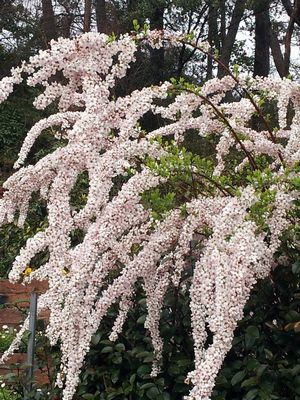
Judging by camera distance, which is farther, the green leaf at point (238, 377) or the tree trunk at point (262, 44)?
the tree trunk at point (262, 44)

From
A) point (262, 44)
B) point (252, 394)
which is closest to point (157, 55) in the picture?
point (262, 44)

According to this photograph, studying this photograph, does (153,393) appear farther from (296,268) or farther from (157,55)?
(157,55)

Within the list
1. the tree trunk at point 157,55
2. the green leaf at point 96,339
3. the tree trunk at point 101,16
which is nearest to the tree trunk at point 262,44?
the tree trunk at point 157,55

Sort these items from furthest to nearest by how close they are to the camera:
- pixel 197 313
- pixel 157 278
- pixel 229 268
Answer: pixel 157 278 < pixel 197 313 < pixel 229 268

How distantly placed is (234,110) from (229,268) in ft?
3.89

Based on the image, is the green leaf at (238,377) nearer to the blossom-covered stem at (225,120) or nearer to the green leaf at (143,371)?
the green leaf at (143,371)

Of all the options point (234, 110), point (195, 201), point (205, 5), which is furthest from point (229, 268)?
point (205, 5)

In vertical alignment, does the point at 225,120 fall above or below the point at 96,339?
above

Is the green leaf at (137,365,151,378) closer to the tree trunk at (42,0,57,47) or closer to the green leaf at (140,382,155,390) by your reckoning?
the green leaf at (140,382,155,390)

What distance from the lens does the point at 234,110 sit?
10.4 feet

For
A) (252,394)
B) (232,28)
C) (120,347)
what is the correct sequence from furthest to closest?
(232,28), (120,347), (252,394)

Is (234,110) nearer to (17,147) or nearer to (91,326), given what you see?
(91,326)

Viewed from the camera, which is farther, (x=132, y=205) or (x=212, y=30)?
(x=212, y=30)

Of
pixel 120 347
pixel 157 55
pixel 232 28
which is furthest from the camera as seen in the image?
pixel 232 28
